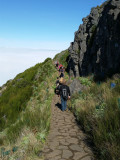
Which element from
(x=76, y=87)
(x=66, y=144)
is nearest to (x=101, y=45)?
(x=76, y=87)

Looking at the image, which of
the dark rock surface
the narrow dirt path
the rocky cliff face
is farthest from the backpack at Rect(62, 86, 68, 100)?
Result: the rocky cliff face

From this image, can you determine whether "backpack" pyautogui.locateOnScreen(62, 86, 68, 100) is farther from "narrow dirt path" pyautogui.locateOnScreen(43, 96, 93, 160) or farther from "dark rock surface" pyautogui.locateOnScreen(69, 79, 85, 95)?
"dark rock surface" pyautogui.locateOnScreen(69, 79, 85, 95)

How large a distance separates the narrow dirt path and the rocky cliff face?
21.5 feet

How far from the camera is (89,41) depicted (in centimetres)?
1828

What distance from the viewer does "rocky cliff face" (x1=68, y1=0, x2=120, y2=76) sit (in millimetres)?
10969

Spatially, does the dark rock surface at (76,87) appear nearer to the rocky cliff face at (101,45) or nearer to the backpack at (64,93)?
the backpack at (64,93)

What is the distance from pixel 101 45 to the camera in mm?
13602

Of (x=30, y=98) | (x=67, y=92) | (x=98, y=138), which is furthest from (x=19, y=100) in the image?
(x=98, y=138)

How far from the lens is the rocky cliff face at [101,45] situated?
36.0 ft

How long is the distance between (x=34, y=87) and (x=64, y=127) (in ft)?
34.3

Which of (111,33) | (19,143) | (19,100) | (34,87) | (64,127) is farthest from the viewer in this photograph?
(34,87)

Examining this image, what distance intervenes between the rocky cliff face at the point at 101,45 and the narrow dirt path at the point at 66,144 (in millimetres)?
6544

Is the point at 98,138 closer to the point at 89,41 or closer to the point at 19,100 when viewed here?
the point at 19,100

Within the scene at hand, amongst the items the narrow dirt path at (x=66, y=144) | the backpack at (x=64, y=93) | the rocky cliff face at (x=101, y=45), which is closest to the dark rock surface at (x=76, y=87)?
the backpack at (x=64, y=93)
